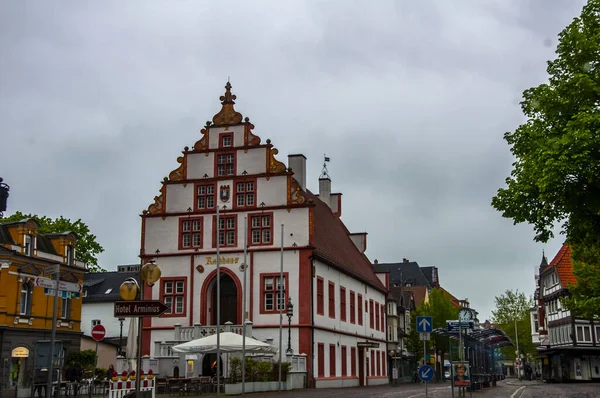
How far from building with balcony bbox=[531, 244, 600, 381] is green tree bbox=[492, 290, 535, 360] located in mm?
22031

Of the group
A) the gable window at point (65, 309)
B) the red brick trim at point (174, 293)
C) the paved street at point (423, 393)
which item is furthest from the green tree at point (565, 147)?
the gable window at point (65, 309)

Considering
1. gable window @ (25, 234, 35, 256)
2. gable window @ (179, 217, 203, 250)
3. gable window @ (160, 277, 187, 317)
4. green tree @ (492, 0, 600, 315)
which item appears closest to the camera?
green tree @ (492, 0, 600, 315)

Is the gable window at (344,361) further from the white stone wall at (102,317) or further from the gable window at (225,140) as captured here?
the white stone wall at (102,317)

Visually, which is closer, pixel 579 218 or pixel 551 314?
pixel 579 218

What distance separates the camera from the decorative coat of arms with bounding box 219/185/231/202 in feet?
147

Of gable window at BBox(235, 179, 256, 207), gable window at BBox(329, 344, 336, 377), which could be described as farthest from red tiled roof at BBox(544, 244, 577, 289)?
gable window at BBox(235, 179, 256, 207)

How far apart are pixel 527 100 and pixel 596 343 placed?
155ft

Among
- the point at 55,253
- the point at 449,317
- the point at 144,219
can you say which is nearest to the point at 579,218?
the point at 144,219

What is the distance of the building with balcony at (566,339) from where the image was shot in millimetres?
66500

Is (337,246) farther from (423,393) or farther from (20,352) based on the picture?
(20,352)

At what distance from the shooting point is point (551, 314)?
76.7 metres

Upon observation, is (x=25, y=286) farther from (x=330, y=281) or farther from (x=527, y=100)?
(x=527, y=100)

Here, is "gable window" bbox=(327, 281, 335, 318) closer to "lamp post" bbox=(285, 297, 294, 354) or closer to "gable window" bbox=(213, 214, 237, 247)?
"lamp post" bbox=(285, 297, 294, 354)

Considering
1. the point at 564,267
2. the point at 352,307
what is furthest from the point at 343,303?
the point at 564,267
